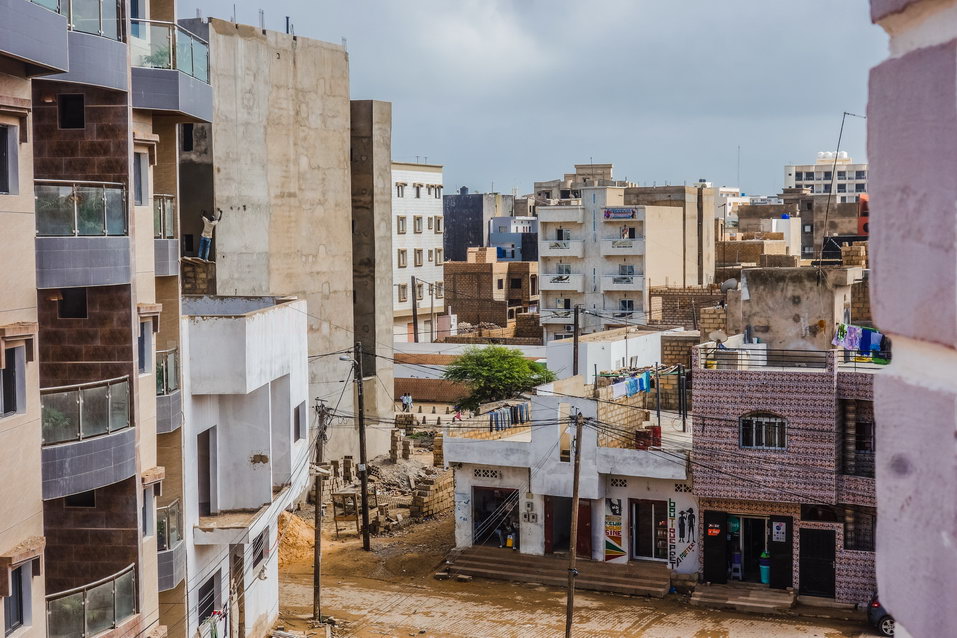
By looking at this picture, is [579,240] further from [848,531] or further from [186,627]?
[186,627]

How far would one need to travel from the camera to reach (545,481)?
103 feet

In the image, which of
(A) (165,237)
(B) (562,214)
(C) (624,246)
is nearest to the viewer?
(A) (165,237)

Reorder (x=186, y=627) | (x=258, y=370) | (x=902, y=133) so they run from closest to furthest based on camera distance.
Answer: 1. (x=902, y=133)
2. (x=186, y=627)
3. (x=258, y=370)

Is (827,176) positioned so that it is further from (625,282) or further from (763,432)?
(763,432)

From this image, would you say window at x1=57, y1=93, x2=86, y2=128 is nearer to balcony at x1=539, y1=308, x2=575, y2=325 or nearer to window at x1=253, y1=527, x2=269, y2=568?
window at x1=253, y1=527, x2=269, y2=568

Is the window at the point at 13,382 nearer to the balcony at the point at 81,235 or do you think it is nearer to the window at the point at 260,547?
the balcony at the point at 81,235

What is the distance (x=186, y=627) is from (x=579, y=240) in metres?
51.9

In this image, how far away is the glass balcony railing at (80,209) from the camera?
45.1 ft

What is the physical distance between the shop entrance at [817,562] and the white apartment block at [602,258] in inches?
1536

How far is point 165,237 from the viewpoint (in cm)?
1836

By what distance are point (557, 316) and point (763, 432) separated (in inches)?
1639

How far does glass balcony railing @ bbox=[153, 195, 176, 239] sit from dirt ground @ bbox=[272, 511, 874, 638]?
36.4ft

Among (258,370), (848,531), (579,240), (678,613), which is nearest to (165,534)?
(258,370)

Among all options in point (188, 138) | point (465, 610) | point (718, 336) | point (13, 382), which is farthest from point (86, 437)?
point (188, 138)
